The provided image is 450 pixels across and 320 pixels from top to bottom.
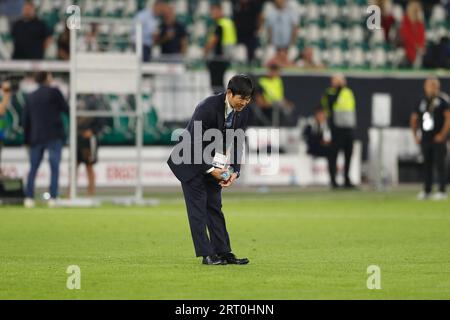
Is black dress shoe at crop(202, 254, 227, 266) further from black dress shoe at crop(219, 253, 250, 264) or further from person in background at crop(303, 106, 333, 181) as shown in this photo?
person in background at crop(303, 106, 333, 181)

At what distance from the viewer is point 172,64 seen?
29719 mm

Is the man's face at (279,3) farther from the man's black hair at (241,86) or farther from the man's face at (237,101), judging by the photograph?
the man's black hair at (241,86)

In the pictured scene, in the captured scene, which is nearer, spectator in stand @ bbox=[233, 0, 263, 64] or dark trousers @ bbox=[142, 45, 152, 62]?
dark trousers @ bbox=[142, 45, 152, 62]

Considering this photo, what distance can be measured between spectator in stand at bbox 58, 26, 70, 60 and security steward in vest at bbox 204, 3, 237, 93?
11.2 feet

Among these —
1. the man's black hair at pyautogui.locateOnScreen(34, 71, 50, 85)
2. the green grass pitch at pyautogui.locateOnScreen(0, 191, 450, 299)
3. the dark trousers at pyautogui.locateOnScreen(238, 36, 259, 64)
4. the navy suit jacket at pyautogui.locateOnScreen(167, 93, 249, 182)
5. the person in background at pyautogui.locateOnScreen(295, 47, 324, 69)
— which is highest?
the dark trousers at pyautogui.locateOnScreen(238, 36, 259, 64)

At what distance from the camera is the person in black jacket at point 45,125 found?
2492cm

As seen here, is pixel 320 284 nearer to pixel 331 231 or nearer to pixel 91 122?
pixel 331 231

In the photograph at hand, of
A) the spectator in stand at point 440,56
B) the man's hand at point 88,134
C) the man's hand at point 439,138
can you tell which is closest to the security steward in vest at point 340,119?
the man's hand at point 439,138

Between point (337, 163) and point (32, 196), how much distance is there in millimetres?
9725

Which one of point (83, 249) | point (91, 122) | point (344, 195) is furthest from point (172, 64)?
point (83, 249)

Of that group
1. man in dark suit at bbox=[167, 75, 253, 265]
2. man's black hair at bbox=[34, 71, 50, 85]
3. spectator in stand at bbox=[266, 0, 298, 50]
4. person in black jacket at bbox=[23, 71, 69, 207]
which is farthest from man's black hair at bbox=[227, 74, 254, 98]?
spectator in stand at bbox=[266, 0, 298, 50]

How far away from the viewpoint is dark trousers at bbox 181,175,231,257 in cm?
1379
